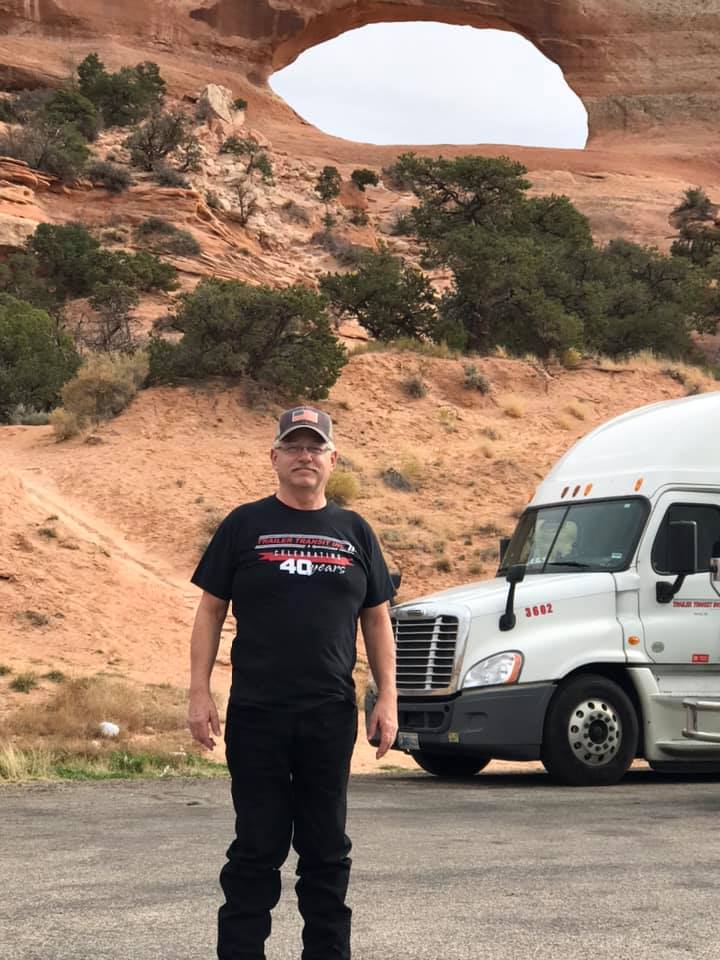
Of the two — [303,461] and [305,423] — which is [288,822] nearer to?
[303,461]

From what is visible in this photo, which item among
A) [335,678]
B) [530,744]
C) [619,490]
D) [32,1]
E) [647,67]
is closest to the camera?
[335,678]

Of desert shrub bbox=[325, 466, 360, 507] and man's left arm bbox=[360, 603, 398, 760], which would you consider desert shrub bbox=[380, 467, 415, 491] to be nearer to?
desert shrub bbox=[325, 466, 360, 507]

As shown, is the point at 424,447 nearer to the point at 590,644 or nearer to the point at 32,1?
the point at 590,644

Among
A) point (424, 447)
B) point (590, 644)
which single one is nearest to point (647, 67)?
point (424, 447)

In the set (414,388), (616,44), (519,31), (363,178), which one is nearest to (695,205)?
(363,178)

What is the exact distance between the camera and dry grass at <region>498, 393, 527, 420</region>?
3256cm

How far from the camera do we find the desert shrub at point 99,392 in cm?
2877

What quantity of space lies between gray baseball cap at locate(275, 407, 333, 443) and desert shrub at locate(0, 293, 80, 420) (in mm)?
28139

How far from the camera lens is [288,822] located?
4.50m

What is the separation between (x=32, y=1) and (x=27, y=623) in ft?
212

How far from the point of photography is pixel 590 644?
11352 mm

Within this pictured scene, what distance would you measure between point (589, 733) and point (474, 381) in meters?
22.4

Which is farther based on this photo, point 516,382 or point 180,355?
point 516,382

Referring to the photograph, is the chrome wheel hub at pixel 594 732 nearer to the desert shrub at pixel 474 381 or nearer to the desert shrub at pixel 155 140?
the desert shrub at pixel 474 381
